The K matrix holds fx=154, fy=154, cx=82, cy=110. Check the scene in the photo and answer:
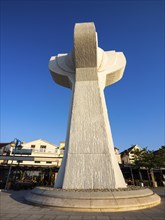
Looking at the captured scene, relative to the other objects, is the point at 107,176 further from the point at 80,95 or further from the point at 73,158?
the point at 80,95

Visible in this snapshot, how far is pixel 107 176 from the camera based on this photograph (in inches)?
331

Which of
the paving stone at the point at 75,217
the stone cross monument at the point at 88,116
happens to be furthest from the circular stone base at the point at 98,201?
the stone cross monument at the point at 88,116

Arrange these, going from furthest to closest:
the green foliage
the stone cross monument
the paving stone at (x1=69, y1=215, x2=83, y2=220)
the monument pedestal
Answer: the green foliage < the stone cross monument < the monument pedestal < the paving stone at (x1=69, y1=215, x2=83, y2=220)

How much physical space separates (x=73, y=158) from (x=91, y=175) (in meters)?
1.39

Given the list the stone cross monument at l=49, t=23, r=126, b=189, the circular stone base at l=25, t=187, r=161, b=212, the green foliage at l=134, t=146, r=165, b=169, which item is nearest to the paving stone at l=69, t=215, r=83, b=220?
the circular stone base at l=25, t=187, r=161, b=212

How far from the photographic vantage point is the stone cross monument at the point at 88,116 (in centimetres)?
854

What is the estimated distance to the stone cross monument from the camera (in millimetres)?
8539

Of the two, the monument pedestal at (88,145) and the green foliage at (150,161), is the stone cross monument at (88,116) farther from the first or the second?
the green foliage at (150,161)

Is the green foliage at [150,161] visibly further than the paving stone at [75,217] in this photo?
Yes

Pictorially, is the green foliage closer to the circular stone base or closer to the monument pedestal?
the monument pedestal

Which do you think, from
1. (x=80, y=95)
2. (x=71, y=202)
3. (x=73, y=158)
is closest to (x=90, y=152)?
(x=73, y=158)

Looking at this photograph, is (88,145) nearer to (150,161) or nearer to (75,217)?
(75,217)

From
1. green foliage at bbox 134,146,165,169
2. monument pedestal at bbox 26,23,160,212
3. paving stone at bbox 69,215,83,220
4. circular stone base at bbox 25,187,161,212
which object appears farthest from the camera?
green foliage at bbox 134,146,165,169

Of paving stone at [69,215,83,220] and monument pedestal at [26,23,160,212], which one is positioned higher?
monument pedestal at [26,23,160,212]
